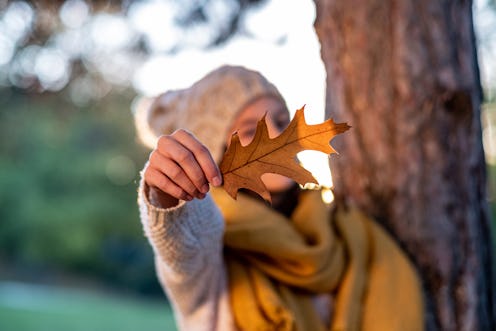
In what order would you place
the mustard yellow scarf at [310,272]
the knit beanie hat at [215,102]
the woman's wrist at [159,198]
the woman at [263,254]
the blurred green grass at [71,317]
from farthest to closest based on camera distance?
1. the blurred green grass at [71,317]
2. the knit beanie hat at [215,102]
3. the mustard yellow scarf at [310,272]
4. the woman at [263,254]
5. the woman's wrist at [159,198]

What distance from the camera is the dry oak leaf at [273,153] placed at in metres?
1.09

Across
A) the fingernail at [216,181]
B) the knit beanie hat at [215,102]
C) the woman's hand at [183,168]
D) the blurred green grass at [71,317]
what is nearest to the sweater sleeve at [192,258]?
the woman's hand at [183,168]

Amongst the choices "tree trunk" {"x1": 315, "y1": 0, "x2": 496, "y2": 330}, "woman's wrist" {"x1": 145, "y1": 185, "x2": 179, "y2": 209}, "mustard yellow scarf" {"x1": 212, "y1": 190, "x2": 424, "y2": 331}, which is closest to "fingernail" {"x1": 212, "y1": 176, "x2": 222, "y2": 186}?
"woman's wrist" {"x1": 145, "y1": 185, "x2": 179, "y2": 209}

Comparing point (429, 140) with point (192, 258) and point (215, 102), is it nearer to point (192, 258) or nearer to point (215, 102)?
point (215, 102)

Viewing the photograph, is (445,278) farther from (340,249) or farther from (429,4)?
(429,4)

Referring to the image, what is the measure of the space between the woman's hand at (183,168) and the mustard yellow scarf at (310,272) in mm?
566

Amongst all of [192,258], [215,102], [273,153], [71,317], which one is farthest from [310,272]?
[71,317]

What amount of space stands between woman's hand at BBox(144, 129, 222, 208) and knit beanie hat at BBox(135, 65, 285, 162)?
2.18ft

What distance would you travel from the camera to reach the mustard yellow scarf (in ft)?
5.55

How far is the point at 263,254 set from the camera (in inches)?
70.2

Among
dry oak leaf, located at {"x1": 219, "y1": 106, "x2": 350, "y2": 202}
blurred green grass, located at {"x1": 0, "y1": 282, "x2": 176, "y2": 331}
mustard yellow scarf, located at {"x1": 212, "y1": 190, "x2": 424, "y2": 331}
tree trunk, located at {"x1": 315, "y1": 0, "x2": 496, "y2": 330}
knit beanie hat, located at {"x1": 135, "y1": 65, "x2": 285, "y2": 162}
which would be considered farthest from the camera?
blurred green grass, located at {"x1": 0, "y1": 282, "x2": 176, "y2": 331}

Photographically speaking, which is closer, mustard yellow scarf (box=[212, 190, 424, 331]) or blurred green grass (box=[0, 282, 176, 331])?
mustard yellow scarf (box=[212, 190, 424, 331])

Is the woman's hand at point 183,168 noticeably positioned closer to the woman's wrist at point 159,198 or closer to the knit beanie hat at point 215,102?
the woman's wrist at point 159,198

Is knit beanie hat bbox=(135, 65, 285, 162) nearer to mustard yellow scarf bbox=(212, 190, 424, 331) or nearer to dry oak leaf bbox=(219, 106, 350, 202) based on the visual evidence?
mustard yellow scarf bbox=(212, 190, 424, 331)
